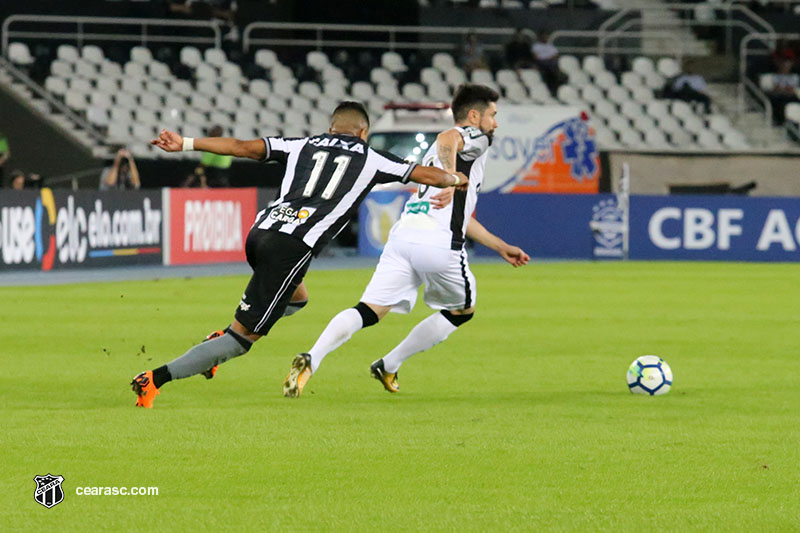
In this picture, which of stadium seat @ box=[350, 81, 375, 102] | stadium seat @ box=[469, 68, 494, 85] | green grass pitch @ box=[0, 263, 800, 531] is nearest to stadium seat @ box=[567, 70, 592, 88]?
stadium seat @ box=[469, 68, 494, 85]

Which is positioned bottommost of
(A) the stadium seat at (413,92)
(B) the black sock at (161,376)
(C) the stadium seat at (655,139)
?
(C) the stadium seat at (655,139)

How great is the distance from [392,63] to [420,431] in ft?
90.6

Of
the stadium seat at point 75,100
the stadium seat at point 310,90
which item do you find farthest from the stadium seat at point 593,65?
the stadium seat at point 75,100

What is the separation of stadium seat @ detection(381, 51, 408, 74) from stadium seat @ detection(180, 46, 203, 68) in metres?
4.42

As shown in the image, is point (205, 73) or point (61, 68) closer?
point (61, 68)

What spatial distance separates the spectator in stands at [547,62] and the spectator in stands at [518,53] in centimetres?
23

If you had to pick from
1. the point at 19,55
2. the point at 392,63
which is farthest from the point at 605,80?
the point at 19,55

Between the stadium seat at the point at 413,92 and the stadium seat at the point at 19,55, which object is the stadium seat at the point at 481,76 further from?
the stadium seat at the point at 19,55

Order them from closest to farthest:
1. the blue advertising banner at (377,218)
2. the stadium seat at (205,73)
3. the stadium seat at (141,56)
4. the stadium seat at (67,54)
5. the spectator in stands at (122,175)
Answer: the spectator in stands at (122,175)
the blue advertising banner at (377,218)
the stadium seat at (67,54)
the stadium seat at (141,56)
the stadium seat at (205,73)

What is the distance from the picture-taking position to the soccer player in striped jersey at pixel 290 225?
28.8 feet

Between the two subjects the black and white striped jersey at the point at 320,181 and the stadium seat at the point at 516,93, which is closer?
the black and white striped jersey at the point at 320,181

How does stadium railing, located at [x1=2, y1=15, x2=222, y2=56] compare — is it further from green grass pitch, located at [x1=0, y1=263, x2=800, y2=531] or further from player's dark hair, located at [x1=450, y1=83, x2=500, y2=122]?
player's dark hair, located at [x1=450, y1=83, x2=500, y2=122]

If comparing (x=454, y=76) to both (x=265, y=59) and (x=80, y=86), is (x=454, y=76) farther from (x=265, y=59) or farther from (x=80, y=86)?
(x=80, y=86)

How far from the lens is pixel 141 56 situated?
32.8 metres
